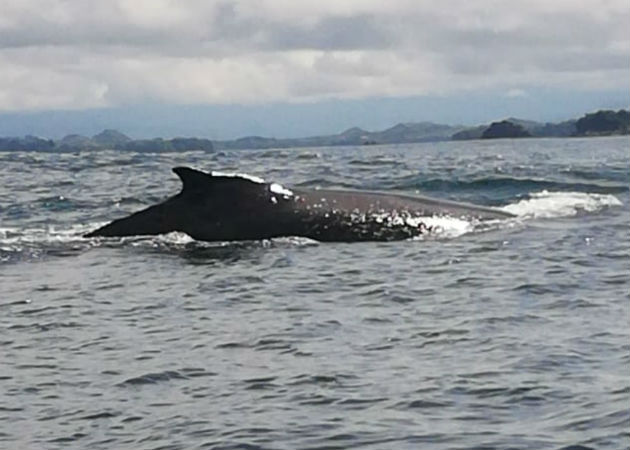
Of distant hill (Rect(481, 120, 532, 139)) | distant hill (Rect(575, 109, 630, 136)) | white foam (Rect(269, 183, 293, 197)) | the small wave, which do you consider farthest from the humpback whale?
distant hill (Rect(481, 120, 532, 139))

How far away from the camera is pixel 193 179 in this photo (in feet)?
52.0

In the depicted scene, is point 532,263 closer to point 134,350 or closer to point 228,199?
point 228,199

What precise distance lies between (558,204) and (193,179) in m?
7.13

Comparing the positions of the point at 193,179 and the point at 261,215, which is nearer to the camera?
the point at 193,179

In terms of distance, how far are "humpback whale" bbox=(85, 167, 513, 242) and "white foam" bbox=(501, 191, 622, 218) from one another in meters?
2.93

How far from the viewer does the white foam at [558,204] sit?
1936 cm

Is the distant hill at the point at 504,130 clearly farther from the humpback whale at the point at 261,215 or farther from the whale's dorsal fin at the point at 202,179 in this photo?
the whale's dorsal fin at the point at 202,179

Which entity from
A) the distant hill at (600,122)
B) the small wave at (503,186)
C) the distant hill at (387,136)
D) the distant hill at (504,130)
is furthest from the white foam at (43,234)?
the distant hill at (387,136)

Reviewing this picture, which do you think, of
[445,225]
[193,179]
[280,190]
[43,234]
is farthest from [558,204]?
[43,234]

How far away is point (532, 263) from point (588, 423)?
21.2 ft

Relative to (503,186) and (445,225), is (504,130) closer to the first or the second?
(503,186)

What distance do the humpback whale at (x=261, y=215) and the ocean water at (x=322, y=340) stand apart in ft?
0.96

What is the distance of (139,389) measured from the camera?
8711 mm

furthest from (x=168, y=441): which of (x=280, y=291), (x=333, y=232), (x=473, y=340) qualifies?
(x=333, y=232)
